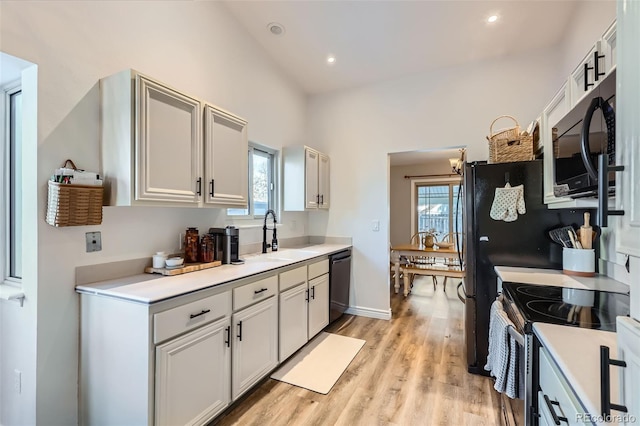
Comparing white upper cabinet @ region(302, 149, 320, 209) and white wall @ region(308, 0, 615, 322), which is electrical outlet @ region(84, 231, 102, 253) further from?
white wall @ region(308, 0, 615, 322)

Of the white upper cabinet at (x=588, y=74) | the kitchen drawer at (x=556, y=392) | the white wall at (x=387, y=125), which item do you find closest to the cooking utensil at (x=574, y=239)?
the white upper cabinet at (x=588, y=74)

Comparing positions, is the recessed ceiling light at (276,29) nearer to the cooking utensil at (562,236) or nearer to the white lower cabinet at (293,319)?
the white lower cabinet at (293,319)

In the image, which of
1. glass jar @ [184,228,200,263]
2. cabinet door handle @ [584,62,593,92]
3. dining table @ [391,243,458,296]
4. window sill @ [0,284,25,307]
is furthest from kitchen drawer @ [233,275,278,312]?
dining table @ [391,243,458,296]

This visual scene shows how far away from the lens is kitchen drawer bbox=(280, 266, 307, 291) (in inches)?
98.9

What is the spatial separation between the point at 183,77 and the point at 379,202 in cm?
254

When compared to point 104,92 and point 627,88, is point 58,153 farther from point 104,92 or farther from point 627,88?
point 627,88

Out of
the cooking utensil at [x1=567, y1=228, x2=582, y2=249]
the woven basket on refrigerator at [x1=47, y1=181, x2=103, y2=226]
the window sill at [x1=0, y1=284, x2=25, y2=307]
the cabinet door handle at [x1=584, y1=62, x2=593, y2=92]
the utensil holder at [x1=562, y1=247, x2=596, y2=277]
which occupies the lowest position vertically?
the window sill at [x1=0, y1=284, x2=25, y2=307]

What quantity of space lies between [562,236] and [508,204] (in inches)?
15.6

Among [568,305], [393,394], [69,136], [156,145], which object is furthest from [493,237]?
[69,136]

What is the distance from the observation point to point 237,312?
6.55 feet

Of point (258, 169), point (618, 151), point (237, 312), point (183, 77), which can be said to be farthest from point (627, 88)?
point (258, 169)

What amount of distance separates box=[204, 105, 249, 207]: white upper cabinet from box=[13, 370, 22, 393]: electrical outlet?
4.61 ft

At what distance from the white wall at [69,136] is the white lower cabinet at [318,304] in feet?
4.55

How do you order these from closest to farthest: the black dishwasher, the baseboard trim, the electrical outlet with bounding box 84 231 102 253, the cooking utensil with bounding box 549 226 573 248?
the electrical outlet with bounding box 84 231 102 253
the cooking utensil with bounding box 549 226 573 248
the black dishwasher
the baseboard trim
